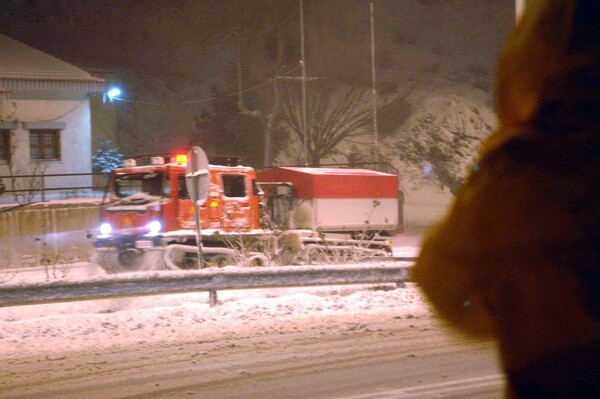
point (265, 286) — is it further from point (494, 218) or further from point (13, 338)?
point (494, 218)

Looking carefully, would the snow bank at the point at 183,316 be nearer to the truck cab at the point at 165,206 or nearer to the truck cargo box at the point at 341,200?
the truck cab at the point at 165,206

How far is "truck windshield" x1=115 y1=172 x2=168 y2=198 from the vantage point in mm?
Answer: 16375

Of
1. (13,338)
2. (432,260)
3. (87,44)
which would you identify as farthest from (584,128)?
(87,44)

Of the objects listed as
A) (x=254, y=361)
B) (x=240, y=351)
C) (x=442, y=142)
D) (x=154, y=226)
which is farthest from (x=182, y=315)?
(x=442, y=142)

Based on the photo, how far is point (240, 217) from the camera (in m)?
17.1

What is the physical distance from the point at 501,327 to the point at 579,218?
0.90ft

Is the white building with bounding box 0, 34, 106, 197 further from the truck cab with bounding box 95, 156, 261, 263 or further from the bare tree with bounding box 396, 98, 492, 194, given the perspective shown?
the bare tree with bounding box 396, 98, 492, 194

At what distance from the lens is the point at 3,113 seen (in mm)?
25984

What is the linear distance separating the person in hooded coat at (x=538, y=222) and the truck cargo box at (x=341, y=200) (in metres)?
16.1

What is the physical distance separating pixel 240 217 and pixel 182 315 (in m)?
6.26

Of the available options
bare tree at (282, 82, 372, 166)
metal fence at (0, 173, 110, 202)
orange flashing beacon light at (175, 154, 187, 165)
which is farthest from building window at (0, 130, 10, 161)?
bare tree at (282, 82, 372, 166)

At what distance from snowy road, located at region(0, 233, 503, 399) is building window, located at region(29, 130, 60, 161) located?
15.7 m

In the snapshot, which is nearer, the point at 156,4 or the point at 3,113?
the point at 3,113

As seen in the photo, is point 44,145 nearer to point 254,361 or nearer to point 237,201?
point 237,201
